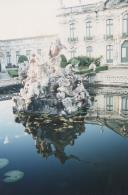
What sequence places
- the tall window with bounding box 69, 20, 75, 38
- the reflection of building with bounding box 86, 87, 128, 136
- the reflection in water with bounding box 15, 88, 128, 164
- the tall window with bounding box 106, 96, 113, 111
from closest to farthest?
the reflection in water with bounding box 15, 88, 128, 164 → the reflection of building with bounding box 86, 87, 128, 136 → the tall window with bounding box 106, 96, 113, 111 → the tall window with bounding box 69, 20, 75, 38

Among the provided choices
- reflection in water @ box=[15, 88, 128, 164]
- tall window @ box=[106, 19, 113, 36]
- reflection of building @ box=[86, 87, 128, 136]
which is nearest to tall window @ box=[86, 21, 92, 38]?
tall window @ box=[106, 19, 113, 36]

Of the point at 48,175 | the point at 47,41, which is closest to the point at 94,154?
the point at 48,175

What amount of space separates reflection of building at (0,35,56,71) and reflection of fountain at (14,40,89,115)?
27500 millimetres

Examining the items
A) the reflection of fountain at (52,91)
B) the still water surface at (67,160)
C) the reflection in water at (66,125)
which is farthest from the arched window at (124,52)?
the still water surface at (67,160)

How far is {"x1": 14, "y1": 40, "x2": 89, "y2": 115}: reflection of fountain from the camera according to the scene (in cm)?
1755

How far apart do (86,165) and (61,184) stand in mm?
1554

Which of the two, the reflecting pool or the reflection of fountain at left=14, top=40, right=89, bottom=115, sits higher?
the reflection of fountain at left=14, top=40, right=89, bottom=115

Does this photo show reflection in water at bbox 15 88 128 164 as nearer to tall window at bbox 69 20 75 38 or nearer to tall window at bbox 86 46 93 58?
tall window at bbox 86 46 93 58

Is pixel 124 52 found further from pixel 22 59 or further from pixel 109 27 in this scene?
Result: pixel 22 59

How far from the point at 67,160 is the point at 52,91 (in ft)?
28.5

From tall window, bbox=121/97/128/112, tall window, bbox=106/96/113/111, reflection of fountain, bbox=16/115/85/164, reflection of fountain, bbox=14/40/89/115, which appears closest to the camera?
reflection of fountain, bbox=16/115/85/164

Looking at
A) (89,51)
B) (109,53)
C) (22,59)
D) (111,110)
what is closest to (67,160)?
(111,110)

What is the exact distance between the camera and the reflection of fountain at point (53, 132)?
11.3 m

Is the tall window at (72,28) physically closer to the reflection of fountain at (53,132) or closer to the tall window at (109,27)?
the tall window at (109,27)
